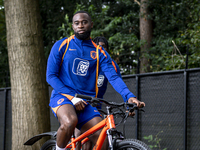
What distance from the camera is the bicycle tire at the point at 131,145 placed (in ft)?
8.61

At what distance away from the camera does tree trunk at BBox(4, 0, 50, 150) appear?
194 inches

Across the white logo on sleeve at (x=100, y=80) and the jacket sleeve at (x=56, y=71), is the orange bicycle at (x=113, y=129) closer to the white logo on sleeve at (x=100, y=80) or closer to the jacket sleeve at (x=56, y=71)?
the jacket sleeve at (x=56, y=71)

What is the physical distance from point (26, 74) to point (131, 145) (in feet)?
9.21

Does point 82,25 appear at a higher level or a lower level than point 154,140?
higher

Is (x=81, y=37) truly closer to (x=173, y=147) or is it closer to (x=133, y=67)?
(x=173, y=147)

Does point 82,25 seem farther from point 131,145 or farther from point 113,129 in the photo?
point 131,145

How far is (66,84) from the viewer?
10.9ft

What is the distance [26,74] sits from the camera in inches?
195

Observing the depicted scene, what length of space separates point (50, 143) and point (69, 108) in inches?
41.4

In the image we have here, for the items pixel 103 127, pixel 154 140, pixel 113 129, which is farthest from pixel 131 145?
pixel 154 140

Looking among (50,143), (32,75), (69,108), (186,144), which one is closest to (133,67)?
(186,144)

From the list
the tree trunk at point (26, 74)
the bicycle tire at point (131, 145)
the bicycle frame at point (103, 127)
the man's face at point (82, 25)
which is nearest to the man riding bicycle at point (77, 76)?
the man's face at point (82, 25)

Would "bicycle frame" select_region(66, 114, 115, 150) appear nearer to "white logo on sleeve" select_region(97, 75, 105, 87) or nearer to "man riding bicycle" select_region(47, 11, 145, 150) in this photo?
"man riding bicycle" select_region(47, 11, 145, 150)

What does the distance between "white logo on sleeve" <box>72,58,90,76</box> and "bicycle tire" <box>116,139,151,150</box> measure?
0.96 metres
